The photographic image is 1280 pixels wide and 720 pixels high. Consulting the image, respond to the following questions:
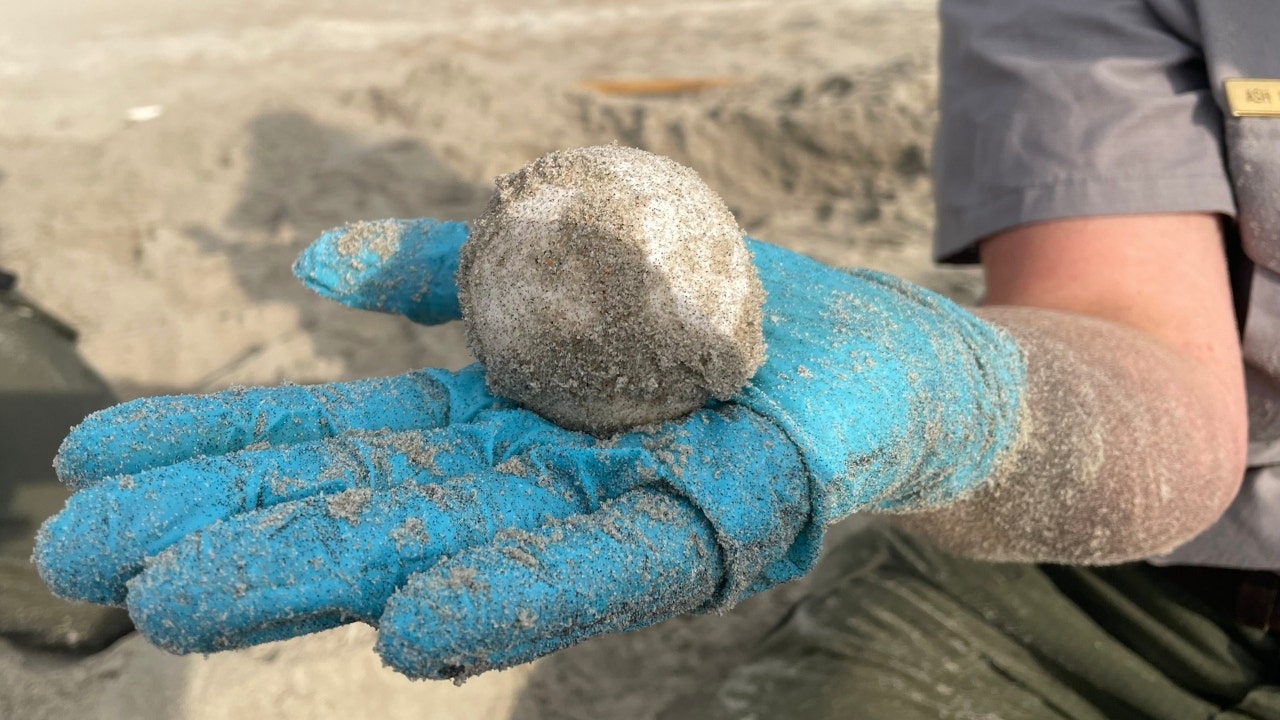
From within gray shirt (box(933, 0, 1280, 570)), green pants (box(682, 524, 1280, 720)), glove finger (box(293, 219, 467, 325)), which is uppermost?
gray shirt (box(933, 0, 1280, 570))

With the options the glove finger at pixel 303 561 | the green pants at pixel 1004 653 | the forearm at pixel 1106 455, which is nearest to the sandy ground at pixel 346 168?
the green pants at pixel 1004 653

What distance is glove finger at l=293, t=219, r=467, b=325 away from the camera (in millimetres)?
1390

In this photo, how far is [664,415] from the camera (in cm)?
120

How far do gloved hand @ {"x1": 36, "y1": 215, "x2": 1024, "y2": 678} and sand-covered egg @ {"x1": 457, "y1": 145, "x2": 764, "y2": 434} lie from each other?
49 mm

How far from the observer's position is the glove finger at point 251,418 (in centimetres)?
105

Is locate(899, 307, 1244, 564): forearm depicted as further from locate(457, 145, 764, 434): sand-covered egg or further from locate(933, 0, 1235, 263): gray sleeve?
locate(457, 145, 764, 434): sand-covered egg

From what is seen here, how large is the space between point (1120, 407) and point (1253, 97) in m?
0.59

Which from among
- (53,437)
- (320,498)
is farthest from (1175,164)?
(53,437)

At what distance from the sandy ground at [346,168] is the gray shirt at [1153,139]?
967 millimetres

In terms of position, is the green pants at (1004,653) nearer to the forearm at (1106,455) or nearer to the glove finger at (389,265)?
the forearm at (1106,455)

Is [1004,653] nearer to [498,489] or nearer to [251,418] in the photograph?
[498,489]

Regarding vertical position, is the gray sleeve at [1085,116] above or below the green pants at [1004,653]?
above

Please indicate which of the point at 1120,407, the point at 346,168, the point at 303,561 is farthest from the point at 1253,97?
the point at 346,168

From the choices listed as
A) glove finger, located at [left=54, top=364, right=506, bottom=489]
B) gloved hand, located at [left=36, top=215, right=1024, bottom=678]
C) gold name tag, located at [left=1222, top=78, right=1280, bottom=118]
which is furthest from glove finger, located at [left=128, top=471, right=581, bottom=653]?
gold name tag, located at [left=1222, top=78, right=1280, bottom=118]
